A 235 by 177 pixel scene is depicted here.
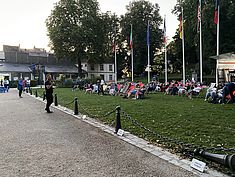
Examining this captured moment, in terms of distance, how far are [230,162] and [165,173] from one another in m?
1.00

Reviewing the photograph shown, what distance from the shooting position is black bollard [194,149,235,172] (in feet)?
12.6

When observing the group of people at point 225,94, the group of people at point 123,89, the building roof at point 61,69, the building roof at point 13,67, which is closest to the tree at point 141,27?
the building roof at point 61,69

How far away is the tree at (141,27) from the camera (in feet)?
177

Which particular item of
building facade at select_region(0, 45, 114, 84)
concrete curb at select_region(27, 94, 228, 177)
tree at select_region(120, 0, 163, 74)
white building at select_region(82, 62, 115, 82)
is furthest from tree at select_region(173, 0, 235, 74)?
concrete curb at select_region(27, 94, 228, 177)

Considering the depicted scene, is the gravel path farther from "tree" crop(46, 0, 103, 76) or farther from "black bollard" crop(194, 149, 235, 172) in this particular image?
"tree" crop(46, 0, 103, 76)

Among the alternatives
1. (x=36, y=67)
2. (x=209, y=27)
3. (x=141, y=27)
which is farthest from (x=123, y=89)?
(x=141, y=27)

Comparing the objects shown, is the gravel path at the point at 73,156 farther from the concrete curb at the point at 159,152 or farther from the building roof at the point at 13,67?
the building roof at the point at 13,67

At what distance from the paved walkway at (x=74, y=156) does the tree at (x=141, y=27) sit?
48.2m

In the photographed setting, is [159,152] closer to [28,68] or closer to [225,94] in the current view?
[225,94]

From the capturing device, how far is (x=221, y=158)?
13.4ft

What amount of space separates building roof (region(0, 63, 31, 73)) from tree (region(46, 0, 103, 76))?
27.7 feet

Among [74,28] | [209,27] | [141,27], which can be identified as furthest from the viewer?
[141,27]

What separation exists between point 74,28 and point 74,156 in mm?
42977

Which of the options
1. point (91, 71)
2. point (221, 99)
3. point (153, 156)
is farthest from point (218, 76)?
point (91, 71)
